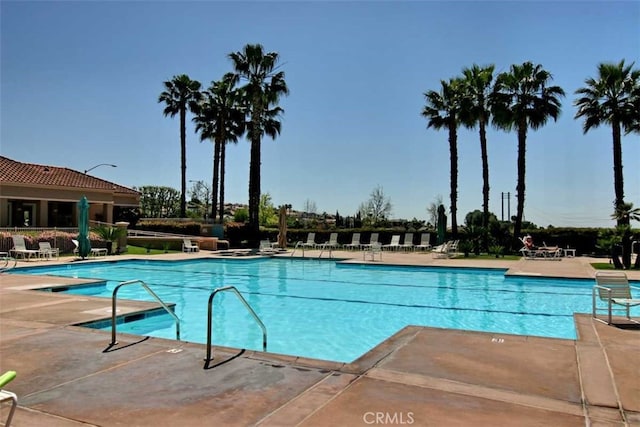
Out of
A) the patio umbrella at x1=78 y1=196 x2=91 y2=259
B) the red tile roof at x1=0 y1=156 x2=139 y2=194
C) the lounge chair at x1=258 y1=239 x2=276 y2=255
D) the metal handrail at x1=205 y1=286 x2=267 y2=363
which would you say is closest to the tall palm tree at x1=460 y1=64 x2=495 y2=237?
the lounge chair at x1=258 y1=239 x2=276 y2=255

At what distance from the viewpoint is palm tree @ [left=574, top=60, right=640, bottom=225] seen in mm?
A: 23703

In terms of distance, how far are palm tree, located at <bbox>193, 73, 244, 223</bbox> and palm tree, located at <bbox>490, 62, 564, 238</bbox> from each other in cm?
1909

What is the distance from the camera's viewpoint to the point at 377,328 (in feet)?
30.9

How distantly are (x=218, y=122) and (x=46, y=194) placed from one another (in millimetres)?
12861

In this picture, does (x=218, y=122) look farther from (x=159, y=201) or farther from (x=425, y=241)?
(x=159, y=201)

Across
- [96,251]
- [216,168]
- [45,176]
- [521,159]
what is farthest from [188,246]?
[521,159]

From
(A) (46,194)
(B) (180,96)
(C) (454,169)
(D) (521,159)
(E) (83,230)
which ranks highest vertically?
(B) (180,96)

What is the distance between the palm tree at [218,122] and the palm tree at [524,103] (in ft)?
62.6

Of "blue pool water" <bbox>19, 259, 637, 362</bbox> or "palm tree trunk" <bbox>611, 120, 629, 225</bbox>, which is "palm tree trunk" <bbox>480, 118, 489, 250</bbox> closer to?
"palm tree trunk" <bbox>611, 120, 629, 225</bbox>

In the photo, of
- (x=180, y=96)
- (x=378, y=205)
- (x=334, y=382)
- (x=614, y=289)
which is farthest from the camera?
(x=378, y=205)

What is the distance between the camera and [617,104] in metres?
24.2

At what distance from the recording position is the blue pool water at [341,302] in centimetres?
875

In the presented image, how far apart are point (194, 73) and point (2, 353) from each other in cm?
3579

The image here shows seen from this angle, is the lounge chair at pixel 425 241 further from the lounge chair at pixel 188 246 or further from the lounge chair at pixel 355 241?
the lounge chair at pixel 188 246
